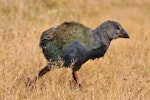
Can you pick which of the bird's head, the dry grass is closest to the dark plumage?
the bird's head

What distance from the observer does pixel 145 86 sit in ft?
21.1

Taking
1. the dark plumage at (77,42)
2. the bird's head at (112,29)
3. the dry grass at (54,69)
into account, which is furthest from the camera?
the bird's head at (112,29)

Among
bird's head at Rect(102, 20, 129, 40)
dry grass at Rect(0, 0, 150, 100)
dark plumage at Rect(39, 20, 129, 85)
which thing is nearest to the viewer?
dry grass at Rect(0, 0, 150, 100)

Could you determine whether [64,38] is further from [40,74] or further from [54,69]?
[40,74]

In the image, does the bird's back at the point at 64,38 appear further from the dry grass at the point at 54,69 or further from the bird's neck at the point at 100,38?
the dry grass at the point at 54,69

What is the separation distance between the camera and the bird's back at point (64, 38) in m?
6.12

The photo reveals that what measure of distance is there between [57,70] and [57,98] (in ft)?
3.23

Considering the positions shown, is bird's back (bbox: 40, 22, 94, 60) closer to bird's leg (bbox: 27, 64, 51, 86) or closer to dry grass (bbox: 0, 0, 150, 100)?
bird's leg (bbox: 27, 64, 51, 86)

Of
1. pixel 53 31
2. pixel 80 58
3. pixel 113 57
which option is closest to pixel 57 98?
pixel 80 58

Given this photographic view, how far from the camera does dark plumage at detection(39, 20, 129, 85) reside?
6.04m

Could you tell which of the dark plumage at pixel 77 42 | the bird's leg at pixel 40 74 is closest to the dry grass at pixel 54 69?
the bird's leg at pixel 40 74

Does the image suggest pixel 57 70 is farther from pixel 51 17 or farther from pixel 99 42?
pixel 51 17

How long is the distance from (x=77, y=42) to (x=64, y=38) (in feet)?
0.77

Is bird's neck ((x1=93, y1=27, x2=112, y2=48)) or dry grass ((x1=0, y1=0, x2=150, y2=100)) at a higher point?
bird's neck ((x1=93, y1=27, x2=112, y2=48))
